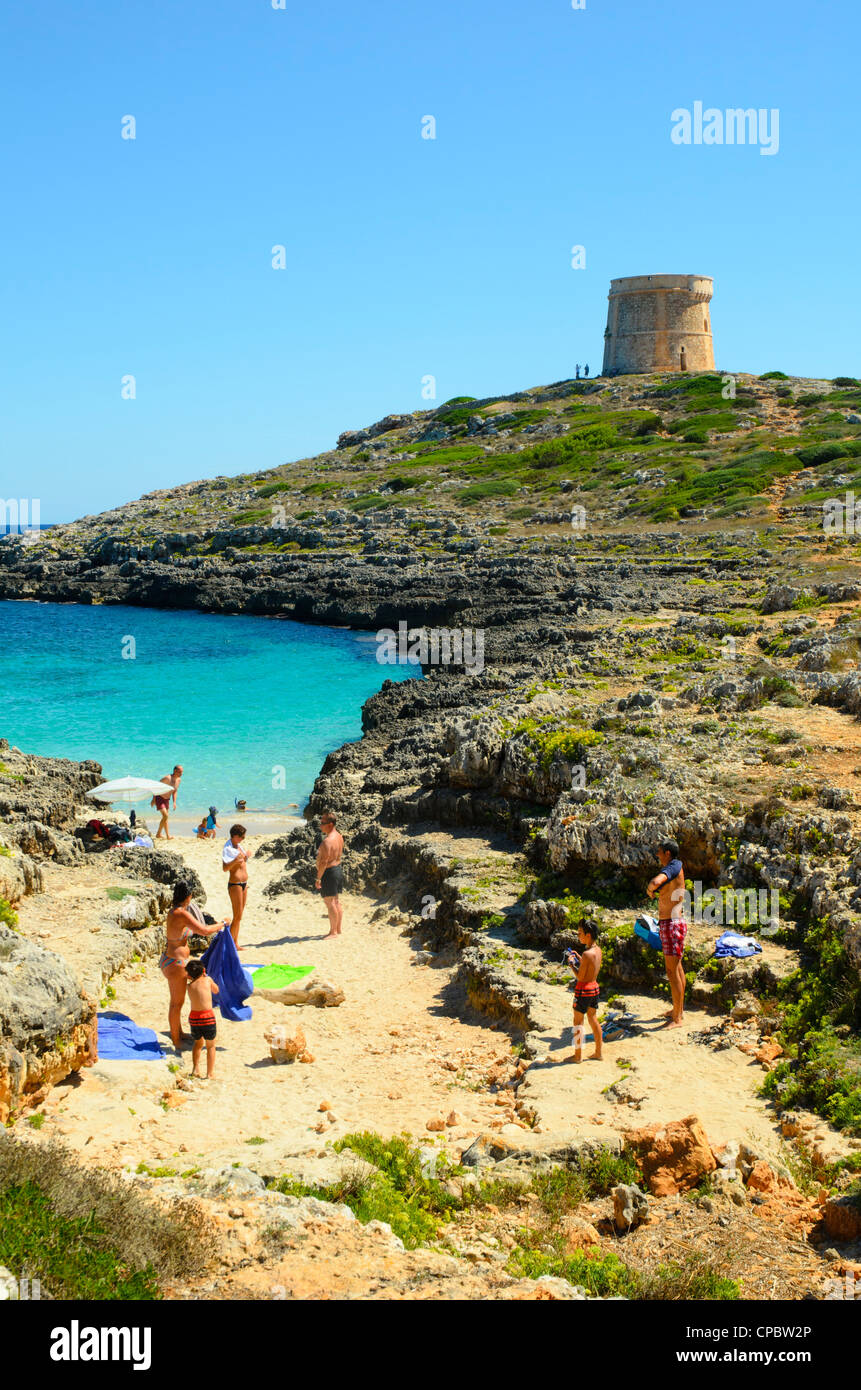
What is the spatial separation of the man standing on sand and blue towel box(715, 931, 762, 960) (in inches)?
210

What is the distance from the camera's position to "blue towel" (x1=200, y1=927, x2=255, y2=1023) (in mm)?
10586

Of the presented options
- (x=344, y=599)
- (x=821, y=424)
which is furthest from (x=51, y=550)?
(x=821, y=424)

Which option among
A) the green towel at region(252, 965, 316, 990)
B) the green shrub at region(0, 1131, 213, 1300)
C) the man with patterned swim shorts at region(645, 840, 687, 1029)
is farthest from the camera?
the green towel at region(252, 965, 316, 990)

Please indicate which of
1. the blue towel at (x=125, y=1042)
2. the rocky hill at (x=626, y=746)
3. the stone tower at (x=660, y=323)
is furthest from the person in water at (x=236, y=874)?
the stone tower at (x=660, y=323)

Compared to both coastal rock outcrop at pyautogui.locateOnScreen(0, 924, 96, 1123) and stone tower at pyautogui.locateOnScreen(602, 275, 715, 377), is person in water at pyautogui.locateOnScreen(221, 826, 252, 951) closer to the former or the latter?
coastal rock outcrop at pyautogui.locateOnScreen(0, 924, 96, 1123)

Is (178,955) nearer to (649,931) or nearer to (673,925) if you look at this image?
(649,931)

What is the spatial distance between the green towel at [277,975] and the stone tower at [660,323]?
8391cm

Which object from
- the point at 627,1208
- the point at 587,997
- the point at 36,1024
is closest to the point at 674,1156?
the point at 627,1208

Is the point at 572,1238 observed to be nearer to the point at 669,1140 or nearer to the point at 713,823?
the point at 669,1140

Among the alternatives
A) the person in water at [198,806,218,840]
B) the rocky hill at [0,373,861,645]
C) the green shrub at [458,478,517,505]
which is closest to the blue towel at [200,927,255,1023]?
the person in water at [198,806,218,840]

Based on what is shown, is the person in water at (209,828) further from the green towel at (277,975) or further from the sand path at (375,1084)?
the green towel at (277,975)

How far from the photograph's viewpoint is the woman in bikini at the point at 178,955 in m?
9.68

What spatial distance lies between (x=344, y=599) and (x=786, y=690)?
3814cm

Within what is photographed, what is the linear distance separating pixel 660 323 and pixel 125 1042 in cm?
8850
